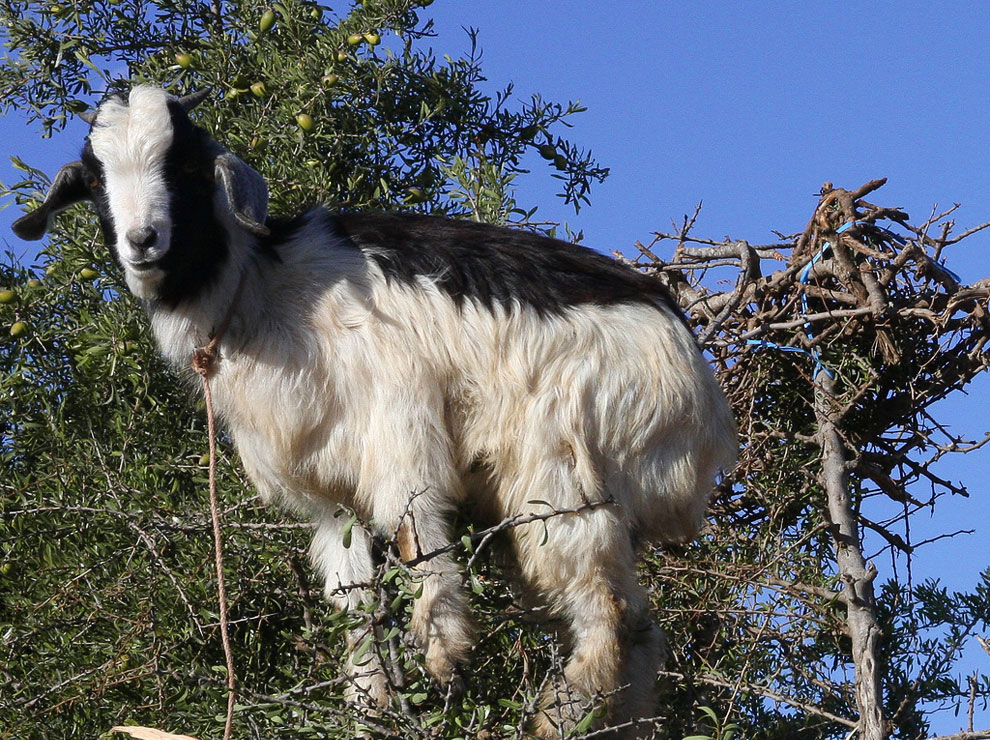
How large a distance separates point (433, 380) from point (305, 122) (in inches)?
55.9

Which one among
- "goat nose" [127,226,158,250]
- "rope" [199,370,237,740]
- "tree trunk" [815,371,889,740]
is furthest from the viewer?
"tree trunk" [815,371,889,740]

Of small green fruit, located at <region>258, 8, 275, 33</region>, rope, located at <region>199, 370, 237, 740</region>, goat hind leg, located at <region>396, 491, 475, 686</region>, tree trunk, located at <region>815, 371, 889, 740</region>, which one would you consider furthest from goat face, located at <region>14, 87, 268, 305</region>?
tree trunk, located at <region>815, 371, 889, 740</region>

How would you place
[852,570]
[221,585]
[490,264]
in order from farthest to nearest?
[852,570]
[490,264]
[221,585]

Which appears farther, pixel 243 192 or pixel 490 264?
pixel 490 264

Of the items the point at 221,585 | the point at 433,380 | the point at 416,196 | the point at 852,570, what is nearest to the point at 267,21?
the point at 416,196

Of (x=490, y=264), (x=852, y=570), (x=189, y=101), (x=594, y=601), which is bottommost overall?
(x=594, y=601)

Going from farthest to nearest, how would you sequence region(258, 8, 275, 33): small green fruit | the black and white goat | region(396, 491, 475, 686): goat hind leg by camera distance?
1. region(258, 8, 275, 33): small green fruit
2. the black and white goat
3. region(396, 491, 475, 686): goat hind leg

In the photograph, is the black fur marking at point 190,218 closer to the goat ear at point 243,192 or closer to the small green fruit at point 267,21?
the goat ear at point 243,192

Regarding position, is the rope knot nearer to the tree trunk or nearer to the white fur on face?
the white fur on face

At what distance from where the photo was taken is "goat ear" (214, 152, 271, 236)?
3564mm

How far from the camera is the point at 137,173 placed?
138 inches

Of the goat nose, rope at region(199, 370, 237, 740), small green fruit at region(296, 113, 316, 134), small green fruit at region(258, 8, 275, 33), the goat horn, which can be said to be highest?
small green fruit at region(258, 8, 275, 33)

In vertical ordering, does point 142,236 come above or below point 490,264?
below

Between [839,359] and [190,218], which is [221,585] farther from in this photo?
[839,359]
